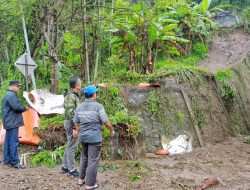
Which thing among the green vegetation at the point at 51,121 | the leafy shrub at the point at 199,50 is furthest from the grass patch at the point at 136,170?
the leafy shrub at the point at 199,50

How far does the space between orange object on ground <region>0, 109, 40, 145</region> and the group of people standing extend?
3.78ft

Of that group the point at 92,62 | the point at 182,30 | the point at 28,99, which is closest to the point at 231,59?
the point at 182,30

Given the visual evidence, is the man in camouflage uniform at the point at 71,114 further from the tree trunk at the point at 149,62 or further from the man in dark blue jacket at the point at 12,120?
the tree trunk at the point at 149,62

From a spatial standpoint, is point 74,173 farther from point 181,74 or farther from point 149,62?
point 149,62

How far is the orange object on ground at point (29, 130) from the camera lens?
8.95 metres

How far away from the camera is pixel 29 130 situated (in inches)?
361

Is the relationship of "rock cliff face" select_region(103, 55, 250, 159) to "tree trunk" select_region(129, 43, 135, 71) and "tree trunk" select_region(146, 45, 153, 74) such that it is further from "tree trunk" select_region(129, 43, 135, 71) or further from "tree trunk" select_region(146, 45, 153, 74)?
"tree trunk" select_region(129, 43, 135, 71)

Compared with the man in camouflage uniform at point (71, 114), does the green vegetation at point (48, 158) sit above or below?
below

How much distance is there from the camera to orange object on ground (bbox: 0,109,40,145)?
352 inches

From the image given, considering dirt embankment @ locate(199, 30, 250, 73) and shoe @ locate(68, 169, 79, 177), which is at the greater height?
dirt embankment @ locate(199, 30, 250, 73)

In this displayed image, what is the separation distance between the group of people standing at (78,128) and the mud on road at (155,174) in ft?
0.96

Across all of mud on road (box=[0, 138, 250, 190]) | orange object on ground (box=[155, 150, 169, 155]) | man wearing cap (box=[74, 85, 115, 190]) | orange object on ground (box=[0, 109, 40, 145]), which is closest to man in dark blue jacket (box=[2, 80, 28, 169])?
mud on road (box=[0, 138, 250, 190])

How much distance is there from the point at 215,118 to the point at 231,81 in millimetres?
2988

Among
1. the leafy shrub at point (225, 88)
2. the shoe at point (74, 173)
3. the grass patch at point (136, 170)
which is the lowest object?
the grass patch at point (136, 170)
